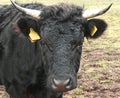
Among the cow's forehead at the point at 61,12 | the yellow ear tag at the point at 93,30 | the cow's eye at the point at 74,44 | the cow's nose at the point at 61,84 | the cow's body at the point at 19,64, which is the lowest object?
the cow's body at the point at 19,64

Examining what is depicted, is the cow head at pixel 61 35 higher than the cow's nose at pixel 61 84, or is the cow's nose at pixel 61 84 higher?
the cow head at pixel 61 35

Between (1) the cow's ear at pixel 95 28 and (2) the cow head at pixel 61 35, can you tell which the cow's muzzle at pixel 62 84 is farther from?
(1) the cow's ear at pixel 95 28

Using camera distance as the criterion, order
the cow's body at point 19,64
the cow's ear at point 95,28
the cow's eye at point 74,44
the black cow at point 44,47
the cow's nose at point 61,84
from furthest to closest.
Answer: the cow's body at point 19,64 → the cow's ear at point 95,28 → the cow's eye at point 74,44 → the black cow at point 44,47 → the cow's nose at point 61,84

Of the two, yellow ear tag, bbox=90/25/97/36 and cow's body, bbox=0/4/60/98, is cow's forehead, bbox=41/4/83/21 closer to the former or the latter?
yellow ear tag, bbox=90/25/97/36

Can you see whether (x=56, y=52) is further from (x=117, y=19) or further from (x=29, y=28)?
(x=117, y=19)

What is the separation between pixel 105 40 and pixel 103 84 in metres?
6.82

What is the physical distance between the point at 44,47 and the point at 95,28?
103cm

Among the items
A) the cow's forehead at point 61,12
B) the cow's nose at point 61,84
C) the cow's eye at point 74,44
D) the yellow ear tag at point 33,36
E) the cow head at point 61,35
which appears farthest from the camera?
the yellow ear tag at point 33,36

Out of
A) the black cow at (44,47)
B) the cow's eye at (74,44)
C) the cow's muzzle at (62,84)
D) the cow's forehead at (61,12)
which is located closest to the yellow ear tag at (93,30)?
the black cow at (44,47)

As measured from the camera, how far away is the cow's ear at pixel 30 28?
663cm

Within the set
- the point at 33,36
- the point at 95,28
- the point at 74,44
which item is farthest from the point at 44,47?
the point at 95,28

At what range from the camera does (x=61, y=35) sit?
6191 millimetres

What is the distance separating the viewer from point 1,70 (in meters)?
7.87

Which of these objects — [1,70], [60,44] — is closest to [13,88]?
[1,70]
